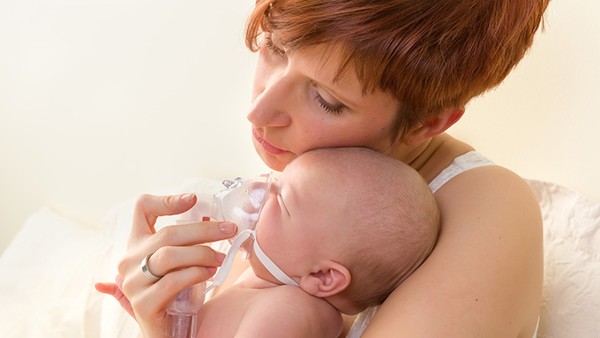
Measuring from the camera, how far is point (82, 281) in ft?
7.29

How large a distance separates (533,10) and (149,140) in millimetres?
1721

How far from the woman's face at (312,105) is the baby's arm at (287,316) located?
29 centimetres

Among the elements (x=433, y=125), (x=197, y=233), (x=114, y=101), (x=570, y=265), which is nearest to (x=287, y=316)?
(x=197, y=233)

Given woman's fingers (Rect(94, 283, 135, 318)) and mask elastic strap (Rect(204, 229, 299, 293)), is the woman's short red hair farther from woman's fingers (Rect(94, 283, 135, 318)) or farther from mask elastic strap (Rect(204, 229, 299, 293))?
woman's fingers (Rect(94, 283, 135, 318))

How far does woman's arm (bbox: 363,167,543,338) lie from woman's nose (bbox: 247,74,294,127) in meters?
0.37

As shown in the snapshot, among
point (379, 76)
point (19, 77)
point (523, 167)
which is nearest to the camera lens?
point (379, 76)

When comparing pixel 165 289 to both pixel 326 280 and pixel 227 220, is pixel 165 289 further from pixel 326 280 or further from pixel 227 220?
pixel 326 280

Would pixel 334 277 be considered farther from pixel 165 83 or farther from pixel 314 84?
pixel 165 83

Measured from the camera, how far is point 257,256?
1.38 meters

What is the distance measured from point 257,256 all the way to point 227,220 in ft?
0.30

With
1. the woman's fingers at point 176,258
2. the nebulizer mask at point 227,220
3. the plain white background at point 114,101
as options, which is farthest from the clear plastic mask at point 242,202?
the plain white background at point 114,101

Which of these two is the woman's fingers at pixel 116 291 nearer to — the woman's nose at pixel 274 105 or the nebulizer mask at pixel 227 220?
the nebulizer mask at pixel 227 220

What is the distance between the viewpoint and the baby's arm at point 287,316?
1.27 m

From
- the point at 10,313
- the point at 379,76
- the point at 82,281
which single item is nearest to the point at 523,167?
the point at 379,76
